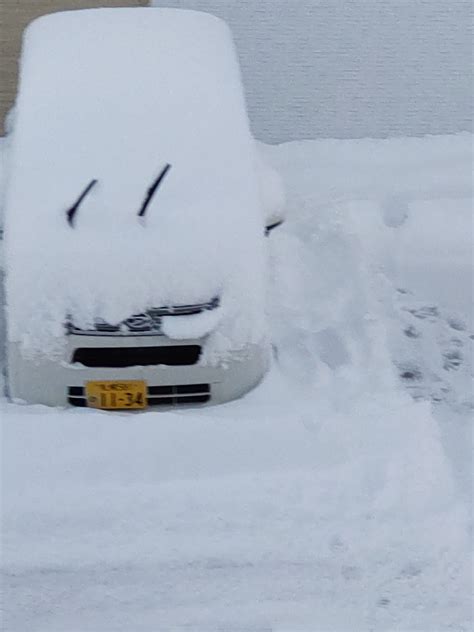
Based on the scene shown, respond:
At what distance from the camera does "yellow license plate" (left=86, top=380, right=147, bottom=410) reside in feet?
11.5

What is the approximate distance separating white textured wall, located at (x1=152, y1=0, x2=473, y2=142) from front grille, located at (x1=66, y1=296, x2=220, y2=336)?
108 inches

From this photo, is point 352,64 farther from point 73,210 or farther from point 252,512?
point 252,512

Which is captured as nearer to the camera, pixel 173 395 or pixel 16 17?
pixel 173 395

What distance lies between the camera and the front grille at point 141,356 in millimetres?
3486

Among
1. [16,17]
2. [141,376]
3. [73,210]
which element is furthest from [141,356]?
[16,17]

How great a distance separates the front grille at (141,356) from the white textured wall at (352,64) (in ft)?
9.03

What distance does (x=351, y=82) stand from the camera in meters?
5.88

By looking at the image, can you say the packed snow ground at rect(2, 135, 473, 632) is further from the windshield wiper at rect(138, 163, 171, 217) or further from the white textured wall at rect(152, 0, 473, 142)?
the white textured wall at rect(152, 0, 473, 142)

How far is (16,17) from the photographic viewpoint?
560 centimetres

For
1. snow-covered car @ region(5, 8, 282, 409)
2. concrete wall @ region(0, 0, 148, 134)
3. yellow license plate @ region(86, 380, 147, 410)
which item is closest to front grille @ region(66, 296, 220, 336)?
snow-covered car @ region(5, 8, 282, 409)

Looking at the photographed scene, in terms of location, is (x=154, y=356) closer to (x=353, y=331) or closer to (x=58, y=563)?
(x=58, y=563)

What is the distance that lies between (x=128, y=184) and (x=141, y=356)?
0.67 m

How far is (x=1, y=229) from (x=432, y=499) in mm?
2025

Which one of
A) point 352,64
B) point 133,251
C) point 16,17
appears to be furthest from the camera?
point 352,64
